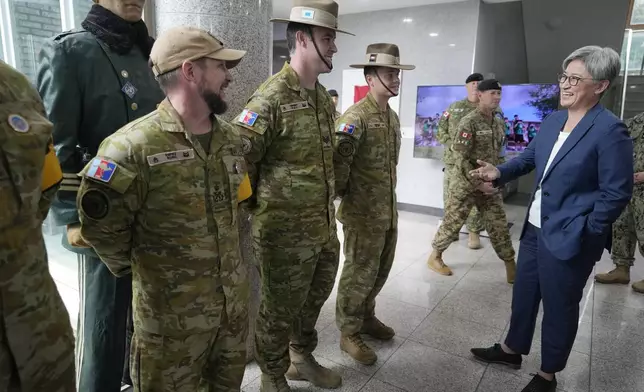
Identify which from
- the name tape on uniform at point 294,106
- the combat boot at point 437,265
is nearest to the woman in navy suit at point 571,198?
the name tape on uniform at point 294,106

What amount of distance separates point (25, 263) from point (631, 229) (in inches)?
176

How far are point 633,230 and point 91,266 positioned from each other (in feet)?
14.0

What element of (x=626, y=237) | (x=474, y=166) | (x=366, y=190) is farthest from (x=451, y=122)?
(x=366, y=190)

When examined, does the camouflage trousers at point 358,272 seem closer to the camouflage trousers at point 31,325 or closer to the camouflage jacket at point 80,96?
the camouflage jacket at point 80,96

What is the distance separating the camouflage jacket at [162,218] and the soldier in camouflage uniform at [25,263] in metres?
0.23

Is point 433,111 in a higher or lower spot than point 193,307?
higher

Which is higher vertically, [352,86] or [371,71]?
[352,86]

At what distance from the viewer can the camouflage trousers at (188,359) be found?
1205 millimetres

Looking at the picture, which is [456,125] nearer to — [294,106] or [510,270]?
[510,270]

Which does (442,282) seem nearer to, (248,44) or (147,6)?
(248,44)

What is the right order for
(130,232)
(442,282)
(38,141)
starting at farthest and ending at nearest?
(442,282), (130,232), (38,141)

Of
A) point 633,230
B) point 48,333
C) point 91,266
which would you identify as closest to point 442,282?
point 633,230

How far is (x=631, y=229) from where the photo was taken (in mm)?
3713

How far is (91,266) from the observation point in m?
1.45
